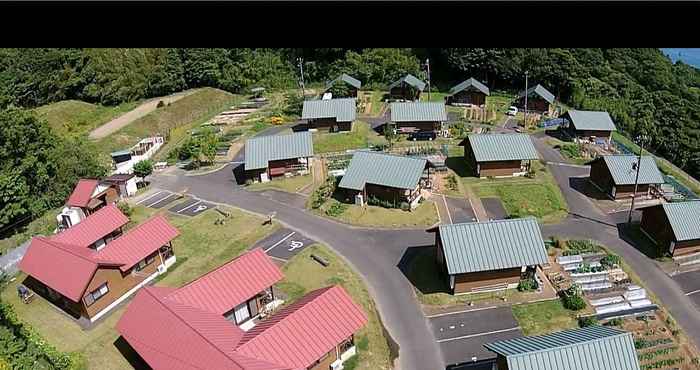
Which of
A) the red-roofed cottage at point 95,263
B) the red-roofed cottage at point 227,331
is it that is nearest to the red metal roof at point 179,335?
the red-roofed cottage at point 227,331

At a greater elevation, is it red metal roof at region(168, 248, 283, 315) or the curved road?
red metal roof at region(168, 248, 283, 315)

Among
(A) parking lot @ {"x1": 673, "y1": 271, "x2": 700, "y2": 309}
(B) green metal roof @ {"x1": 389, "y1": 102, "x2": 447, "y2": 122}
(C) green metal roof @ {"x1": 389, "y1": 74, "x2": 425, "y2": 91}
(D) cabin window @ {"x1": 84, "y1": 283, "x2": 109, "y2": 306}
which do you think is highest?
(C) green metal roof @ {"x1": 389, "y1": 74, "x2": 425, "y2": 91}

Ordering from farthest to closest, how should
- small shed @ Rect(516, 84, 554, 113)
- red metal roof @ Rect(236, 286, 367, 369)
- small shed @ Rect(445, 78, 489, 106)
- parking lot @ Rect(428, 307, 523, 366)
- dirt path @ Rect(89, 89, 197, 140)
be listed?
small shed @ Rect(445, 78, 489, 106)
small shed @ Rect(516, 84, 554, 113)
dirt path @ Rect(89, 89, 197, 140)
parking lot @ Rect(428, 307, 523, 366)
red metal roof @ Rect(236, 286, 367, 369)

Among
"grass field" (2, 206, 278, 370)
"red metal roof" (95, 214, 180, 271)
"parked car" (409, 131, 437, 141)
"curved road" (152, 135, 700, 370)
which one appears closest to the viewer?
"grass field" (2, 206, 278, 370)

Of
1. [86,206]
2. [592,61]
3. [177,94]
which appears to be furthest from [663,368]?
[177,94]

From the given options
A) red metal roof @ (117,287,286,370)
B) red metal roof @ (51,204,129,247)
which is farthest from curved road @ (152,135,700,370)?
red metal roof @ (51,204,129,247)

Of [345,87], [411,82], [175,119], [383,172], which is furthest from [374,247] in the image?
[175,119]

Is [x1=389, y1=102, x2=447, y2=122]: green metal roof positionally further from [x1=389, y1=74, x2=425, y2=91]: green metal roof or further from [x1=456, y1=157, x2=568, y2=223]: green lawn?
[x1=389, y1=74, x2=425, y2=91]: green metal roof

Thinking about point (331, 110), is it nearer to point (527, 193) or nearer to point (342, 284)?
point (527, 193)
